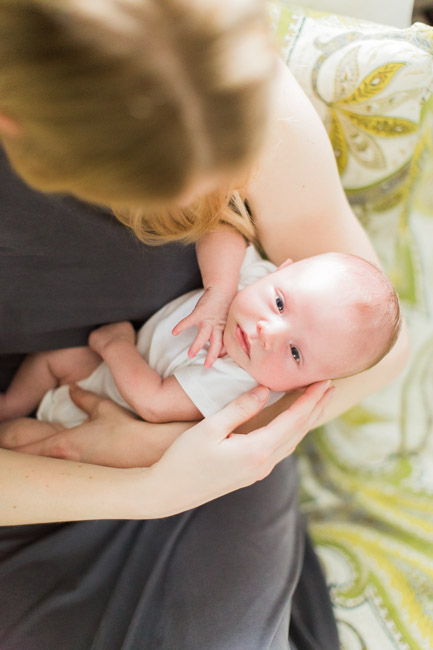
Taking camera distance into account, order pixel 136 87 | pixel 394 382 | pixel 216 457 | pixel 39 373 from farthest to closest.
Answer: pixel 394 382
pixel 39 373
pixel 216 457
pixel 136 87

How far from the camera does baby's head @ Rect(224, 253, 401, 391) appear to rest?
36.1 inches

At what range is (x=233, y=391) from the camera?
1.01 meters

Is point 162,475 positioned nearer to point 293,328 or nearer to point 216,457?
point 216,457

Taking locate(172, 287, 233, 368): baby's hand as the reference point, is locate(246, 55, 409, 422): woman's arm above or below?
above

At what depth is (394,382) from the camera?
1.37 m

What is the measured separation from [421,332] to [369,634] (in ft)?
2.30

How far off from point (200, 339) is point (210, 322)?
4 cm

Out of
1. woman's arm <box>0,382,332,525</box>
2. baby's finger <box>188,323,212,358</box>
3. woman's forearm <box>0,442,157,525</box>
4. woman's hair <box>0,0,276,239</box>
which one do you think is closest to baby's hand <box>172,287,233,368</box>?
baby's finger <box>188,323,212,358</box>

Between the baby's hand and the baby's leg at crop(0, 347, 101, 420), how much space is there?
268 mm

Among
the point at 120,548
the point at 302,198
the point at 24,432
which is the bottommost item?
the point at 120,548

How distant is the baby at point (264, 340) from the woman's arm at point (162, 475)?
68mm

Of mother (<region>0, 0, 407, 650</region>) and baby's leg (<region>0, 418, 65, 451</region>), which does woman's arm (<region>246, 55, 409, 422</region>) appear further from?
baby's leg (<region>0, 418, 65, 451</region>)

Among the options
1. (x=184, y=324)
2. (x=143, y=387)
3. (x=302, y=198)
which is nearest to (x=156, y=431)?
(x=143, y=387)

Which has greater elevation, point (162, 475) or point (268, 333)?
point (268, 333)
